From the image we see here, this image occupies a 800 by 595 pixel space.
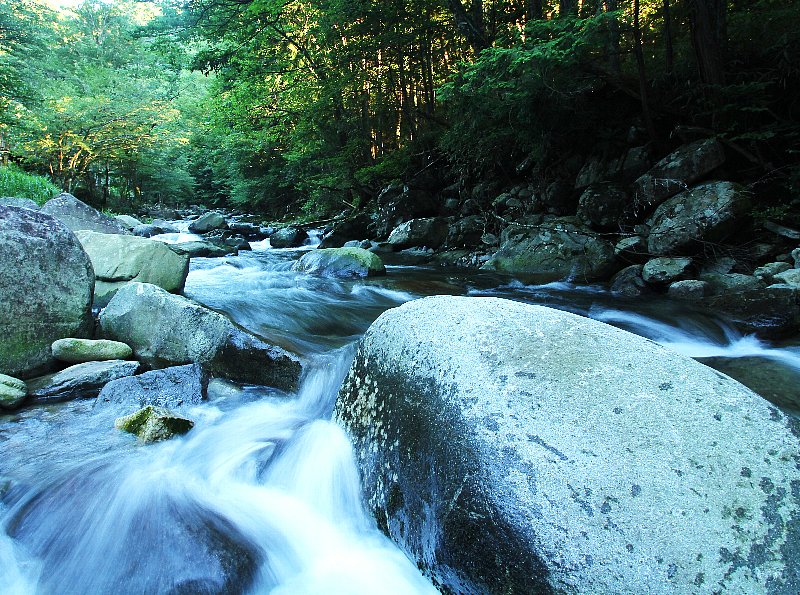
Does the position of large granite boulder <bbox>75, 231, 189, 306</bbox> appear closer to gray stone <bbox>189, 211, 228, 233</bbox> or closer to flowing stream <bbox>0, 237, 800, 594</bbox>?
flowing stream <bbox>0, 237, 800, 594</bbox>

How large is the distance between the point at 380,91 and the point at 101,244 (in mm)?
11001

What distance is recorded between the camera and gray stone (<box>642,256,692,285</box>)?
262 inches

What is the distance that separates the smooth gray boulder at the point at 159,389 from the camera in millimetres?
3463

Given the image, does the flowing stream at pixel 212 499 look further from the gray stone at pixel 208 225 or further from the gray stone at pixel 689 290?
the gray stone at pixel 208 225

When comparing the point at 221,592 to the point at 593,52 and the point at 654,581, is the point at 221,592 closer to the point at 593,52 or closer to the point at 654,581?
the point at 654,581

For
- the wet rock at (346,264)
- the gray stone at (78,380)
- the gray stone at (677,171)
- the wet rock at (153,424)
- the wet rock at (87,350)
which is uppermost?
the gray stone at (677,171)

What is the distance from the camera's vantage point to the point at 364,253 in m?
9.19

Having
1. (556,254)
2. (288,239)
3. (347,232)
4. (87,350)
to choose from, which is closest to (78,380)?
(87,350)

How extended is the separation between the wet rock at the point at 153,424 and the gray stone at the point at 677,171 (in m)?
7.96

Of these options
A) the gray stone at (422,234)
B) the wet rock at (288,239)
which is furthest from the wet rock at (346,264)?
the wet rock at (288,239)

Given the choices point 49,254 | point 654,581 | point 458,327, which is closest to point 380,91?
point 49,254

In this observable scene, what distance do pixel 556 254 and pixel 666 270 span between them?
1899 millimetres

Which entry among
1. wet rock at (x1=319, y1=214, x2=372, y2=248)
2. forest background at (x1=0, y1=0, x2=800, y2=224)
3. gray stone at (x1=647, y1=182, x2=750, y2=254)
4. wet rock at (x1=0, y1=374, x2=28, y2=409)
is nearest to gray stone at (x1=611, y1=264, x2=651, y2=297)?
gray stone at (x1=647, y1=182, x2=750, y2=254)

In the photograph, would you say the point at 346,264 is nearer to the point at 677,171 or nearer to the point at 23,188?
the point at 677,171
